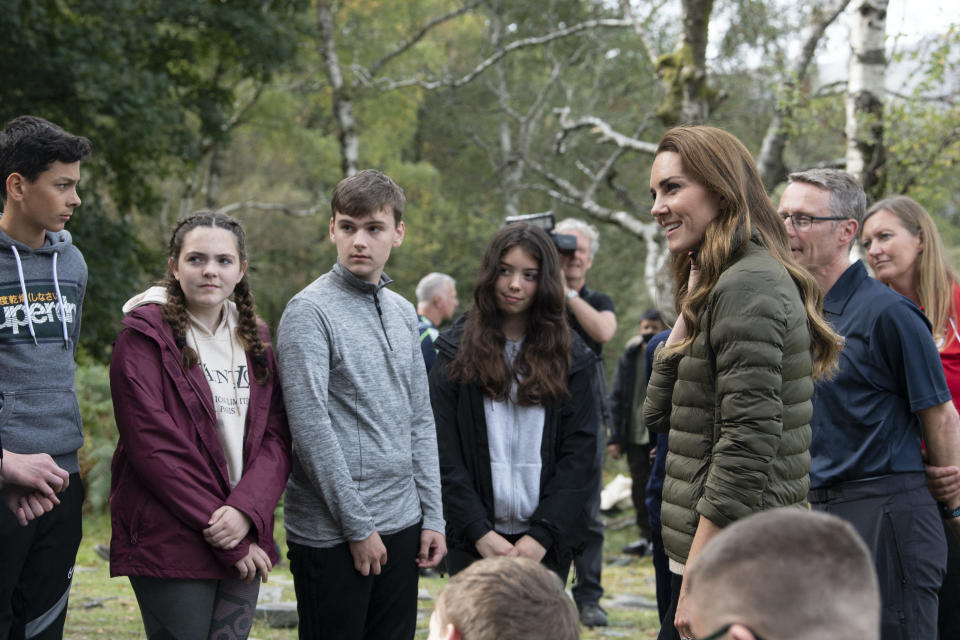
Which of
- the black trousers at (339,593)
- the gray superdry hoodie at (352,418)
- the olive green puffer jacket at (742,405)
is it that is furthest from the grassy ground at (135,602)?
the olive green puffer jacket at (742,405)

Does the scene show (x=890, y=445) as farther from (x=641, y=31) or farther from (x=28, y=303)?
(x=641, y=31)

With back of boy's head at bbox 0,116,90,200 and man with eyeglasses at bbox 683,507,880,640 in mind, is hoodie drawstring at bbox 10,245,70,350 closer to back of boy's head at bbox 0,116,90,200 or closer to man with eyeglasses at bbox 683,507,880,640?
back of boy's head at bbox 0,116,90,200

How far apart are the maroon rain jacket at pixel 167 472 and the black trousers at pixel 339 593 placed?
198mm

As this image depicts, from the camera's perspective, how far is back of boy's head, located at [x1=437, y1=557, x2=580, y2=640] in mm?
1873

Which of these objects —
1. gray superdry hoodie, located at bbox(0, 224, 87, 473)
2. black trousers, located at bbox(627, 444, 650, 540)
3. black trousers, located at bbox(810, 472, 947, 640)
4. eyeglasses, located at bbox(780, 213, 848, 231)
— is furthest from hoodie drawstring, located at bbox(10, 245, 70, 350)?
black trousers, located at bbox(627, 444, 650, 540)

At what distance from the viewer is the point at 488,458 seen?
3.97 meters

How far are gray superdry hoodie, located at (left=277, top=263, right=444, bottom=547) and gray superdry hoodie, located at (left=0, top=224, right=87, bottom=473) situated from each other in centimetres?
79

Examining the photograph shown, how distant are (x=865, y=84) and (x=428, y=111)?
21891 mm

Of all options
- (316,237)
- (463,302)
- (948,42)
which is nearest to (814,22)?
(948,42)

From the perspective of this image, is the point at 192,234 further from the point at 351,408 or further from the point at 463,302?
the point at 463,302

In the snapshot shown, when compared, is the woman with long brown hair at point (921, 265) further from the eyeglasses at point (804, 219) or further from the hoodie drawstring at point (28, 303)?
the hoodie drawstring at point (28, 303)

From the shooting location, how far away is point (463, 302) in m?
24.9

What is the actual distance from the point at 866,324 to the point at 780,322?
1.06m

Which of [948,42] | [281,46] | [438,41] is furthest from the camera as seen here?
[438,41]
